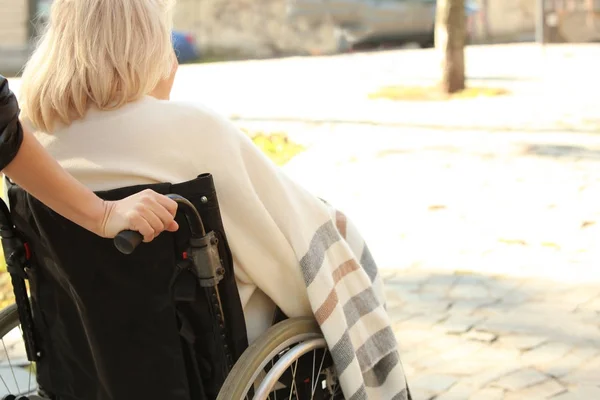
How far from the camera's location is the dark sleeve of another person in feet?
5.92

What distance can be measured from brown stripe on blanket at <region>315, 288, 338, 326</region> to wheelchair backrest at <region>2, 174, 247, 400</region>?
0.21 metres

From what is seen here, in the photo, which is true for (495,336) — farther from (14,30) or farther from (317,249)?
(14,30)

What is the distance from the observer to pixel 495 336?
13.5 feet

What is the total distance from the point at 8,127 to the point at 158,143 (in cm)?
51

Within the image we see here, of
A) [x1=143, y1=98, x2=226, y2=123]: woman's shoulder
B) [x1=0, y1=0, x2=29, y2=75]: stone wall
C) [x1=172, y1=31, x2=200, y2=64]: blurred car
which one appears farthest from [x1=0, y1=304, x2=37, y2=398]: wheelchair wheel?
[x1=0, y1=0, x2=29, y2=75]: stone wall

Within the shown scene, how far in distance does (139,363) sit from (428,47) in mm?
16017

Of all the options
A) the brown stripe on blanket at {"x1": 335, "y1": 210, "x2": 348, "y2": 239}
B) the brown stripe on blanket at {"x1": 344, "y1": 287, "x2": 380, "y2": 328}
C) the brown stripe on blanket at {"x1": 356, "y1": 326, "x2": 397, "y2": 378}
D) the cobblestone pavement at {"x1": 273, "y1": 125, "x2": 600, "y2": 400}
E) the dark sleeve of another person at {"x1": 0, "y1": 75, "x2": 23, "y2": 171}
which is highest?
the dark sleeve of another person at {"x1": 0, "y1": 75, "x2": 23, "y2": 171}

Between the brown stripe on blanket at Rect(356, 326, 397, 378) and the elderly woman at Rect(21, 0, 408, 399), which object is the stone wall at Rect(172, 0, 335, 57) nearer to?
the brown stripe on blanket at Rect(356, 326, 397, 378)

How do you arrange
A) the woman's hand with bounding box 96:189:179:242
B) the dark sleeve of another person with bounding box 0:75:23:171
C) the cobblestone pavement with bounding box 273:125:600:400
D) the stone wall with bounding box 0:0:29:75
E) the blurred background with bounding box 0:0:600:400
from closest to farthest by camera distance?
the dark sleeve of another person with bounding box 0:75:23:171
the woman's hand with bounding box 96:189:179:242
the cobblestone pavement with bounding box 273:125:600:400
the blurred background with bounding box 0:0:600:400
the stone wall with bounding box 0:0:29:75

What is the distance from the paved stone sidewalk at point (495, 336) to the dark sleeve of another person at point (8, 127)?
7.04 feet

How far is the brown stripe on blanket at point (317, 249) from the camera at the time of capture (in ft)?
8.07

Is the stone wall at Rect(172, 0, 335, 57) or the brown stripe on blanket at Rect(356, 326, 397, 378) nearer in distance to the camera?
the brown stripe on blanket at Rect(356, 326, 397, 378)

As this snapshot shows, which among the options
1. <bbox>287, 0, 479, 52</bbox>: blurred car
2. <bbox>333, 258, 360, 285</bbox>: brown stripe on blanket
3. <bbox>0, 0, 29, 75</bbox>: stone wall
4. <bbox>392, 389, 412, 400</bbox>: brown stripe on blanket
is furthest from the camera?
<bbox>0, 0, 29, 75</bbox>: stone wall

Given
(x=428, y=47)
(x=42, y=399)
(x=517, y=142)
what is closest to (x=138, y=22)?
(x=42, y=399)
